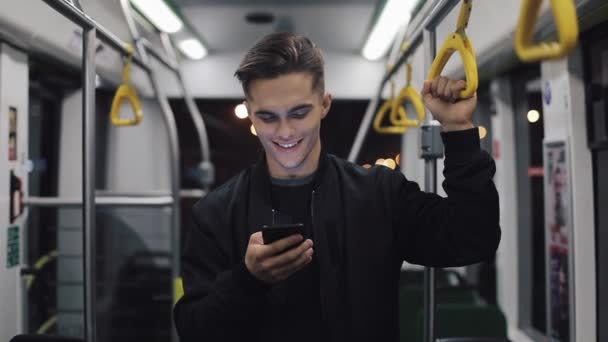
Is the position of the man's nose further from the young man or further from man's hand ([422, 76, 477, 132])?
man's hand ([422, 76, 477, 132])

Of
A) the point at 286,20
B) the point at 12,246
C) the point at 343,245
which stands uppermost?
the point at 286,20

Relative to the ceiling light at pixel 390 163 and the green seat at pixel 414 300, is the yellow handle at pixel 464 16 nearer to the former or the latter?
the ceiling light at pixel 390 163

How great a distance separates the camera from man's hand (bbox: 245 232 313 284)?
3.41ft

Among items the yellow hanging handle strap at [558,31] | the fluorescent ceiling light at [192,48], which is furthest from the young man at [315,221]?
the fluorescent ceiling light at [192,48]

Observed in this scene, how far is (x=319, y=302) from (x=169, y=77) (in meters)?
3.77

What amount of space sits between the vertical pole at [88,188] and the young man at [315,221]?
0.49 m

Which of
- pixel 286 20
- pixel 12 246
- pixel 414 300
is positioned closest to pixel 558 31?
pixel 414 300

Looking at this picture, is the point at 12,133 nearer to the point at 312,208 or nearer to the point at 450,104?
the point at 312,208

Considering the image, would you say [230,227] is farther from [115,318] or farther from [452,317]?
[115,318]

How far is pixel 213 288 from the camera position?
3.80ft

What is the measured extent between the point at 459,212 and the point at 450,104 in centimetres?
23

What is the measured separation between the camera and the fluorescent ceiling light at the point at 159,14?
2.65 m

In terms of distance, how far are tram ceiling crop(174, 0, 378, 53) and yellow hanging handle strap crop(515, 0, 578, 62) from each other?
2.98 metres

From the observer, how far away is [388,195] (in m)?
1.30
